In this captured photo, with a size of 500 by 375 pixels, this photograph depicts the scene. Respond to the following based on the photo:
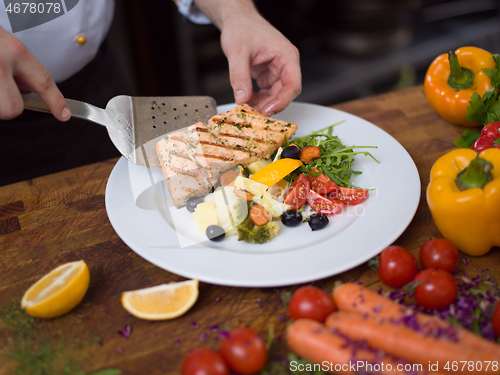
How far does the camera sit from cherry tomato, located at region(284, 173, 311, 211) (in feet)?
7.12

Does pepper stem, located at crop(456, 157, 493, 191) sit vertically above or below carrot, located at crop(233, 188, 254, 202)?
above

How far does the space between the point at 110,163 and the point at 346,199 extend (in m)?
1.61

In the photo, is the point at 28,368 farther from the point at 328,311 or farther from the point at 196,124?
the point at 196,124

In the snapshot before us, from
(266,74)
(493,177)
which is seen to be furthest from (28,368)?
(266,74)

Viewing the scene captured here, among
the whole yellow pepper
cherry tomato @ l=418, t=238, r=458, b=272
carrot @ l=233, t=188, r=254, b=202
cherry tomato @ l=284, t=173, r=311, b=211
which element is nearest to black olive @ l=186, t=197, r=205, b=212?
carrot @ l=233, t=188, r=254, b=202

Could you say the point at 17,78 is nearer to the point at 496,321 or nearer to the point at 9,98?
the point at 9,98

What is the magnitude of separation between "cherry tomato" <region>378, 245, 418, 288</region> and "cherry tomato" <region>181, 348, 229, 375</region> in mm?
787

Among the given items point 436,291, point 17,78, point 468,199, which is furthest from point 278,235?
point 17,78

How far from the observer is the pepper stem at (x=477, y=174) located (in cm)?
168

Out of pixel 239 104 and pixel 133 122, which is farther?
pixel 239 104

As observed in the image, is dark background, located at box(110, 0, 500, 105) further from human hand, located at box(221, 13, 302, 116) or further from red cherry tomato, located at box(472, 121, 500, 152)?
red cherry tomato, located at box(472, 121, 500, 152)

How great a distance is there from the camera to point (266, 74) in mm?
2980

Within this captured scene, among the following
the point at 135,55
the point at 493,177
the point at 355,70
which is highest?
the point at 493,177

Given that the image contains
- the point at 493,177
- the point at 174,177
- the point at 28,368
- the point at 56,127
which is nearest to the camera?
the point at 28,368
